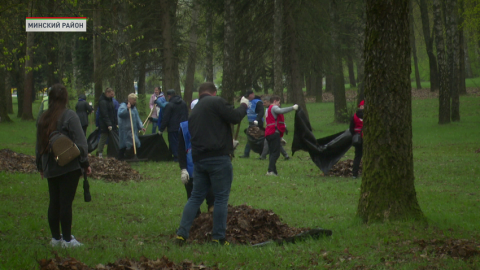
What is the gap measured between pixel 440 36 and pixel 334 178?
14211 mm

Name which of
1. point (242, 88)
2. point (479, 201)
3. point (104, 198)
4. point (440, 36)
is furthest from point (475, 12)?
point (104, 198)

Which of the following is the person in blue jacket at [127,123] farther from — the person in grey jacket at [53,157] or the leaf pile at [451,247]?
the leaf pile at [451,247]

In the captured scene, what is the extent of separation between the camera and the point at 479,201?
945cm

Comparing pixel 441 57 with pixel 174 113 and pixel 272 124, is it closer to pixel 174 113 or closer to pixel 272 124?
pixel 272 124

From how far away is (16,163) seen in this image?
44.2ft

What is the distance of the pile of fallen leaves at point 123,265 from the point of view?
A: 15.9 feet

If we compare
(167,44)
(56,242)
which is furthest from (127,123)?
(167,44)

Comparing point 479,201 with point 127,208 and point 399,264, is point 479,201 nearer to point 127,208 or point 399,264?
point 399,264

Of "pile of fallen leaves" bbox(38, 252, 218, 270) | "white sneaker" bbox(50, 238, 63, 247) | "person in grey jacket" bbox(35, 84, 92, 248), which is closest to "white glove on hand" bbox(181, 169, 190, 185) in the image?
"person in grey jacket" bbox(35, 84, 92, 248)

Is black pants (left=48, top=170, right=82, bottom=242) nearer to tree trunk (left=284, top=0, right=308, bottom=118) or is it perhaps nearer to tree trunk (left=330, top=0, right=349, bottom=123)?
tree trunk (left=284, top=0, right=308, bottom=118)

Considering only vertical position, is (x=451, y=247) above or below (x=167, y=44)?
below

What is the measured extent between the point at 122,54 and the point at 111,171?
786 cm

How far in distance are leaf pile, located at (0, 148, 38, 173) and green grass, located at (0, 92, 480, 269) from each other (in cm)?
73

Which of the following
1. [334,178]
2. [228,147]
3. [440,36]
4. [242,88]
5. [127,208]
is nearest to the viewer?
[228,147]
